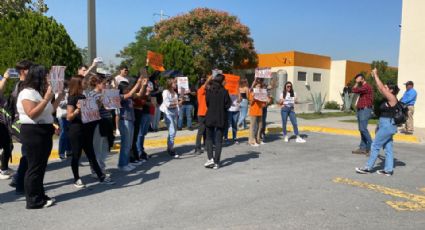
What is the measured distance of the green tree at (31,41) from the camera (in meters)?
9.95

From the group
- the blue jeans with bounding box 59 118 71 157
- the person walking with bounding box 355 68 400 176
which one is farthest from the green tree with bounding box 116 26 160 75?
the person walking with bounding box 355 68 400 176

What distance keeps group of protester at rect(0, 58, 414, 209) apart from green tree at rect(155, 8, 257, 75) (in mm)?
16597

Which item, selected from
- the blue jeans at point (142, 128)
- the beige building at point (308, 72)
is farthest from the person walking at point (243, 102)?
the beige building at point (308, 72)

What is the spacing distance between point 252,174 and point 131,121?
2407 mm

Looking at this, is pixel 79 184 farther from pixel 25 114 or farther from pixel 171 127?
pixel 171 127

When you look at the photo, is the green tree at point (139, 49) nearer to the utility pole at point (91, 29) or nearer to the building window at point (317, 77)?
the building window at point (317, 77)

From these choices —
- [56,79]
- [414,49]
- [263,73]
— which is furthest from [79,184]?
[414,49]

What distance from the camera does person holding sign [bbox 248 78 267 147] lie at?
370 inches

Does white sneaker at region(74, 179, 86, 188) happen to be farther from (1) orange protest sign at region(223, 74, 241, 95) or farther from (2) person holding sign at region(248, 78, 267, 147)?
(1) orange protest sign at region(223, 74, 241, 95)

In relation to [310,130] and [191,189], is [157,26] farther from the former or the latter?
[191,189]

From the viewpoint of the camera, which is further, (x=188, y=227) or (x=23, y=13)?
(x=23, y=13)

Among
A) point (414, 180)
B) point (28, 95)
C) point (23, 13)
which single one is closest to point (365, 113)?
point (414, 180)

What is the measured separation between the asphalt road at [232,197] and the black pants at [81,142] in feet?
1.11

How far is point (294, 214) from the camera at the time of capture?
448cm
